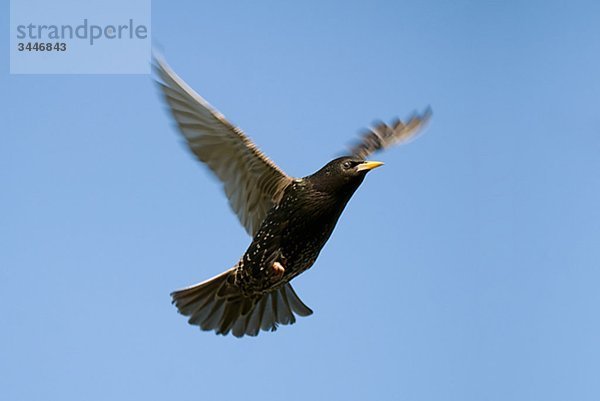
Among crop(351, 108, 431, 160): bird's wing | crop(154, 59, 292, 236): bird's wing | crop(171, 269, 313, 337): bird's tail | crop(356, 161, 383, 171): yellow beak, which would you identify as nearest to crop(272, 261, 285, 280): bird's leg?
crop(154, 59, 292, 236): bird's wing

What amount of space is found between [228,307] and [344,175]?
150cm

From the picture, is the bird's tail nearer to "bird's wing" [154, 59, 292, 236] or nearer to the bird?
the bird

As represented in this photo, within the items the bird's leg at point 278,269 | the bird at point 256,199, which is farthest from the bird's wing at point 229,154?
the bird's leg at point 278,269

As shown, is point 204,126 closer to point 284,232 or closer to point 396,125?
point 284,232

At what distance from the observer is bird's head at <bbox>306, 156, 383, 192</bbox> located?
6.39 metres

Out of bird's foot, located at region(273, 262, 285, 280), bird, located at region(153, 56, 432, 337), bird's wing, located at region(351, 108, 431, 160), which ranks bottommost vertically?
bird's foot, located at region(273, 262, 285, 280)

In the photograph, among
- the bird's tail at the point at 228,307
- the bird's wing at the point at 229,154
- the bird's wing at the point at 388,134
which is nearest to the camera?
the bird's wing at the point at 229,154

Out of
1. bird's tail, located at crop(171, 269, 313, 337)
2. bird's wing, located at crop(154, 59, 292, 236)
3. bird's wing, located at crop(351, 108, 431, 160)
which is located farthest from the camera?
bird's wing, located at crop(351, 108, 431, 160)

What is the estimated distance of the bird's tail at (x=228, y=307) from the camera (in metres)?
7.12

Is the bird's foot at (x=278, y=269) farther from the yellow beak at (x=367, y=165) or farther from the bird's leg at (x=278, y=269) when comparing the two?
the yellow beak at (x=367, y=165)

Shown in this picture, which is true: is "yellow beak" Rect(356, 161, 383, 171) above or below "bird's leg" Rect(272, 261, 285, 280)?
above

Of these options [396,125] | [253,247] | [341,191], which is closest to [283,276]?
[253,247]

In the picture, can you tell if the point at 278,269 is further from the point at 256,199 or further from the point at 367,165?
the point at 367,165

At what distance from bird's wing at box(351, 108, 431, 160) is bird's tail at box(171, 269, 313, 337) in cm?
125
